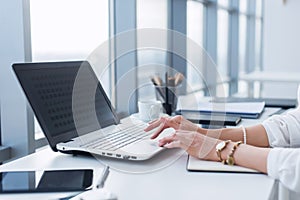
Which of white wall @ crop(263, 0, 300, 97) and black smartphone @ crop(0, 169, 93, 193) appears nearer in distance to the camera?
black smartphone @ crop(0, 169, 93, 193)

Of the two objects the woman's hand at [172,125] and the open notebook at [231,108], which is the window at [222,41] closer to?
the open notebook at [231,108]

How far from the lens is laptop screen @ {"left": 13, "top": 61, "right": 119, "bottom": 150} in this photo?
114 centimetres

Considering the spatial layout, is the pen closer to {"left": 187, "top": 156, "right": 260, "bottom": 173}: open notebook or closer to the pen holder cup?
{"left": 187, "top": 156, "right": 260, "bottom": 173}: open notebook

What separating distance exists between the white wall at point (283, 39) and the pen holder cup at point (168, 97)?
10.3 ft

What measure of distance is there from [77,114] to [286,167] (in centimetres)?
61

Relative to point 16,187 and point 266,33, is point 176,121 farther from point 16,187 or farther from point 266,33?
point 266,33

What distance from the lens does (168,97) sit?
Answer: 6.01 ft

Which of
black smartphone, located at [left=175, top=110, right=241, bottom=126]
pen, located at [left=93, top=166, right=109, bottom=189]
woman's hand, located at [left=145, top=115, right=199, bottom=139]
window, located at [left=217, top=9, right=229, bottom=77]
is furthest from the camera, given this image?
window, located at [left=217, top=9, right=229, bottom=77]

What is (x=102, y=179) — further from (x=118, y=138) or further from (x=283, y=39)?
(x=283, y=39)

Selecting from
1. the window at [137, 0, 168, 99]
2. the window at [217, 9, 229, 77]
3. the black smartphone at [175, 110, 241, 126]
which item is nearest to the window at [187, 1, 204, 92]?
the window at [137, 0, 168, 99]

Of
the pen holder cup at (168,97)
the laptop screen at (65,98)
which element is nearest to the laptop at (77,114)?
the laptop screen at (65,98)

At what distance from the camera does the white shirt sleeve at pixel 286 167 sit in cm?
91

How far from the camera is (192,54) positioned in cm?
222

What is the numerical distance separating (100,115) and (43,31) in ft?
1.60
